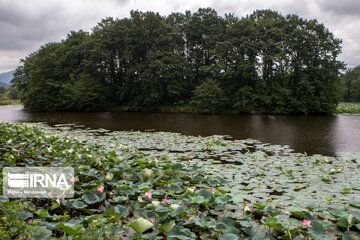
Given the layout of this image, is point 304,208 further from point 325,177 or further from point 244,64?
point 244,64

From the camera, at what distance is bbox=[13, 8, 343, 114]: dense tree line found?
20.2 metres

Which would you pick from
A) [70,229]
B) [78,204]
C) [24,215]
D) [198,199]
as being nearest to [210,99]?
[198,199]

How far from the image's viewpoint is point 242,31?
67.7 ft

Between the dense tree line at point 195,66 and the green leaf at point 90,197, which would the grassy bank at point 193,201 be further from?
the dense tree line at point 195,66

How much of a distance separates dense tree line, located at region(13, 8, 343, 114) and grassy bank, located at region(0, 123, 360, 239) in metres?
15.7

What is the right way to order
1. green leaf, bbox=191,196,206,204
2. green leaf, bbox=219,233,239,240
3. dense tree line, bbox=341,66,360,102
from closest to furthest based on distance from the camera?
green leaf, bbox=219,233,239,240 → green leaf, bbox=191,196,206,204 → dense tree line, bbox=341,66,360,102

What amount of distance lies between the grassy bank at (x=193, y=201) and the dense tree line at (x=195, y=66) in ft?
51.5

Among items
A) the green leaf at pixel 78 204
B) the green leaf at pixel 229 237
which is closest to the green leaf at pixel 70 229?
the green leaf at pixel 78 204

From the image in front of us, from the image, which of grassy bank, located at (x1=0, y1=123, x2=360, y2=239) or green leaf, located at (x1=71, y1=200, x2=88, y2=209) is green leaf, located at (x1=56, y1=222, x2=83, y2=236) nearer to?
grassy bank, located at (x1=0, y1=123, x2=360, y2=239)

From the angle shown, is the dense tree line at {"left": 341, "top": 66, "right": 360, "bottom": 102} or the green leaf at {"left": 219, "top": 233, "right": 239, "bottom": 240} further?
the dense tree line at {"left": 341, "top": 66, "right": 360, "bottom": 102}

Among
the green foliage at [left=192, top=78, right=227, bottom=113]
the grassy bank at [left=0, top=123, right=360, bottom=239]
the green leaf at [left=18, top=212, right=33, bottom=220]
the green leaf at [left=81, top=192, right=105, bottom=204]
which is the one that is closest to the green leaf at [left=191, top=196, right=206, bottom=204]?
the grassy bank at [left=0, top=123, right=360, bottom=239]

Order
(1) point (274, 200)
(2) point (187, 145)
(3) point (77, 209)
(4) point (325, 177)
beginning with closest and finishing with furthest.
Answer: (3) point (77, 209) < (1) point (274, 200) < (4) point (325, 177) < (2) point (187, 145)

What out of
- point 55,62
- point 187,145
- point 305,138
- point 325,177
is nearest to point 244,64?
point 305,138

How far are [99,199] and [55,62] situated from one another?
2946cm
